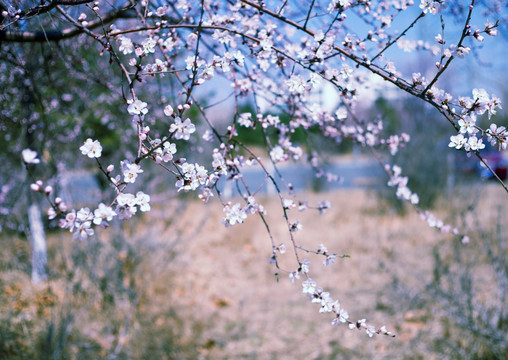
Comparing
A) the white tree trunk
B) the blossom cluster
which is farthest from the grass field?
the blossom cluster

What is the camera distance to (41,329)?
3619 mm

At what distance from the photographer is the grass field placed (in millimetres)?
3332

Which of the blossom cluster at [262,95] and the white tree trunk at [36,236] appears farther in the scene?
the white tree trunk at [36,236]

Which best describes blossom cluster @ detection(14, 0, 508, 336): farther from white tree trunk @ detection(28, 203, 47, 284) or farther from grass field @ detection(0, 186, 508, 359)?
white tree trunk @ detection(28, 203, 47, 284)

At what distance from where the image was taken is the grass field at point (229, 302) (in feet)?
10.9

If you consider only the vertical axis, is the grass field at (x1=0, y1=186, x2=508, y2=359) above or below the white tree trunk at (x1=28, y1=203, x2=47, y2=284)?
below

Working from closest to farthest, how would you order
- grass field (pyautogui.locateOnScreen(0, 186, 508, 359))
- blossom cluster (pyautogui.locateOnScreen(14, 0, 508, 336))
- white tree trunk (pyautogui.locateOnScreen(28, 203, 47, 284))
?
blossom cluster (pyautogui.locateOnScreen(14, 0, 508, 336))
grass field (pyautogui.locateOnScreen(0, 186, 508, 359))
white tree trunk (pyautogui.locateOnScreen(28, 203, 47, 284))

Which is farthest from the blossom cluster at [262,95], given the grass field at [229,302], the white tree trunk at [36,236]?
the white tree trunk at [36,236]

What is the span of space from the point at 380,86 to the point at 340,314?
146 centimetres

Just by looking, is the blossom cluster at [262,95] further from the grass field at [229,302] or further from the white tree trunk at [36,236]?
the white tree trunk at [36,236]

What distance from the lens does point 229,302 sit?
16.5ft

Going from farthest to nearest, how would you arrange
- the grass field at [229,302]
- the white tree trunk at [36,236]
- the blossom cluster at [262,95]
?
the white tree trunk at [36,236]
the grass field at [229,302]
the blossom cluster at [262,95]

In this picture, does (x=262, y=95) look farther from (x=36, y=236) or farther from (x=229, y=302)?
(x=36, y=236)

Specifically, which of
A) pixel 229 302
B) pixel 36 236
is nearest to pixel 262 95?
pixel 229 302
